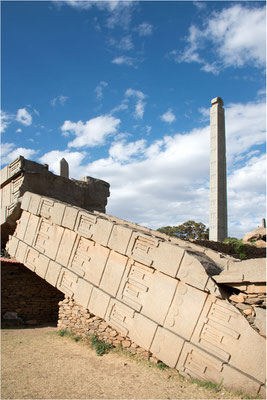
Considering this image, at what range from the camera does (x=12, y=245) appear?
30.8 feet

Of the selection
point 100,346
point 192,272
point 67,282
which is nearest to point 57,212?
point 67,282

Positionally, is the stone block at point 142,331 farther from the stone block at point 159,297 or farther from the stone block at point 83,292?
the stone block at point 83,292

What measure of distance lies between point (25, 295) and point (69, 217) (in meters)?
3.03

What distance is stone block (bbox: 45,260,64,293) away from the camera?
7836mm

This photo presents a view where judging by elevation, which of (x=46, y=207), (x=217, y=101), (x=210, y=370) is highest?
(x=217, y=101)

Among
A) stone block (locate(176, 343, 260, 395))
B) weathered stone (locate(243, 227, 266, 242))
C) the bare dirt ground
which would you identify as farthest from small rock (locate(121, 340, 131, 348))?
weathered stone (locate(243, 227, 266, 242))

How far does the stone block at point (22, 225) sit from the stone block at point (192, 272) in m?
5.09

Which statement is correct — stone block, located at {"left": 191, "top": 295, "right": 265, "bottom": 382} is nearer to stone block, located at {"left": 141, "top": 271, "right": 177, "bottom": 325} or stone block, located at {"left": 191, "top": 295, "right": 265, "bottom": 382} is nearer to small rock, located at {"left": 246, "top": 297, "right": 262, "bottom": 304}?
small rock, located at {"left": 246, "top": 297, "right": 262, "bottom": 304}

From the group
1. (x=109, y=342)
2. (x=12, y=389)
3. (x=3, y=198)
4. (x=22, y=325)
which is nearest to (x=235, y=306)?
(x=109, y=342)

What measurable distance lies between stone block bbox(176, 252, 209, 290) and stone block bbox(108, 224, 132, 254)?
1.30m

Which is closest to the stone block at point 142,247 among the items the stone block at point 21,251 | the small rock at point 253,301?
the small rock at point 253,301

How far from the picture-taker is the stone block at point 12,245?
30.4 feet

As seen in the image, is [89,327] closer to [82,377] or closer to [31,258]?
[82,377]

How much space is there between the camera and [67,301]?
7711mm
